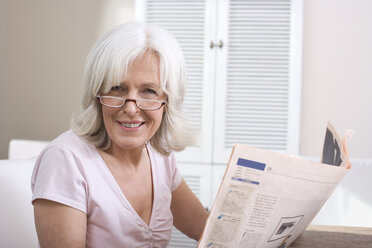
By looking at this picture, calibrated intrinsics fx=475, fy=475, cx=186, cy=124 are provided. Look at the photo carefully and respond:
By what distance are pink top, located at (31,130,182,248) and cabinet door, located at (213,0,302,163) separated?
6.50ft

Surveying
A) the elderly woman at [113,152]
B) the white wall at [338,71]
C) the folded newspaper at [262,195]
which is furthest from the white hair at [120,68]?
the white wall at [338,71]

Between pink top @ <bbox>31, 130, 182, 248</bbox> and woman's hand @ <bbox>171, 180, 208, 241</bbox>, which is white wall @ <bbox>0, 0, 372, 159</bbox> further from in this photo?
pink top @ <bbox>31, 130, 182, 248</bbox>

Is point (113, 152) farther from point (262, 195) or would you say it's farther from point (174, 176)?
point (262, 195)

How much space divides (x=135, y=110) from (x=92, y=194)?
0.23 metres

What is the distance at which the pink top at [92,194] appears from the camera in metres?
1.08

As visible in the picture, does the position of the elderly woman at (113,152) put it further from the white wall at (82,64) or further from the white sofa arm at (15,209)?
the white wall at (82,64)

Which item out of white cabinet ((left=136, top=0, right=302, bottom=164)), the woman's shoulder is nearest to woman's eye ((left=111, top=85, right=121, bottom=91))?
the woman's shoulder

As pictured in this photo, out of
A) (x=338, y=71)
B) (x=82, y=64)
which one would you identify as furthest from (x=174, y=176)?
(x=82, y=64)

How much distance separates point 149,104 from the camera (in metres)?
1.18

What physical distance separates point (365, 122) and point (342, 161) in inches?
104

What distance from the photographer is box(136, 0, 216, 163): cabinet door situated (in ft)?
10.6

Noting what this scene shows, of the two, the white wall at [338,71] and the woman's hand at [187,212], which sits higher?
the white wall at [338,71]

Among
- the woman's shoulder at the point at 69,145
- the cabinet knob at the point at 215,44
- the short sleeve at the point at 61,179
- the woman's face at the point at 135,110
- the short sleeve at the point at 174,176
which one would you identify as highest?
the cabinet knob at the point at 215,44

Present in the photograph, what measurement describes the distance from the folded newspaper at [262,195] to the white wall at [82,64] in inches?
103
